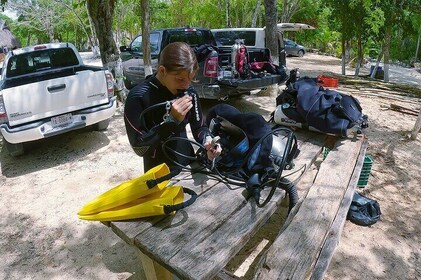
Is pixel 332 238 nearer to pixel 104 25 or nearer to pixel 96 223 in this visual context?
pixel 96 223

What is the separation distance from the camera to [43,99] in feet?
14.1

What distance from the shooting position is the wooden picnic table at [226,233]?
1.52m

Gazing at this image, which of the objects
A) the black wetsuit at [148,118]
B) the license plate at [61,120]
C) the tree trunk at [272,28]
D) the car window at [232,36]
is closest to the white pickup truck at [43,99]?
the license plate at [61,120]

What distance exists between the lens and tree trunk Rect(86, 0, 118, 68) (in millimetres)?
6258

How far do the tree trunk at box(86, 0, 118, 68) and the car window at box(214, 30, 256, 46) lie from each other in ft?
13.0

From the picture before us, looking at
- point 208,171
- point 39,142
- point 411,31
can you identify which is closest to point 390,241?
point 208,171

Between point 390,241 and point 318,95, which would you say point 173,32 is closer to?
point 318,95

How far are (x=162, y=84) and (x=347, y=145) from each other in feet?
7.57

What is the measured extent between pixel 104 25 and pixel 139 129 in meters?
5.40

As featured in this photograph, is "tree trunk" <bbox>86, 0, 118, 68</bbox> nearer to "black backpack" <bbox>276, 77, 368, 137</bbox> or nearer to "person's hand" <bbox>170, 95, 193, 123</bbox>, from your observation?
"black backpack" <bbox>276, 77, 368, 137</bbox>

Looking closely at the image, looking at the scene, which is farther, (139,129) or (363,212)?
(363,212)

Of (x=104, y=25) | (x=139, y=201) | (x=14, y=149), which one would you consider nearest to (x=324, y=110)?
(x=139, y=201)

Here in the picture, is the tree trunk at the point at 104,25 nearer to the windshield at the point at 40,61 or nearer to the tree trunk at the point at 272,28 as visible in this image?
the windshield at the point at 40,61

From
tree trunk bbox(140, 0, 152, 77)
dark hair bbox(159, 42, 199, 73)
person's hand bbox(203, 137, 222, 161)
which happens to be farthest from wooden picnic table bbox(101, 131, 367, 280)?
tree trunk bbox(140, 0, 152, 77)
